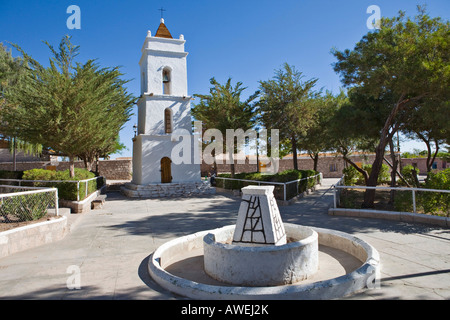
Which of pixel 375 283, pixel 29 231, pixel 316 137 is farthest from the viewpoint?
pixel 316 137

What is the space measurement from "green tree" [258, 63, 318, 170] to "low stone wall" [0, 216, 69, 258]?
14546 millimetres

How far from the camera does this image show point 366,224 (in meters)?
7.65

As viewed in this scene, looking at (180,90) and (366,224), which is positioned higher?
(180,90)

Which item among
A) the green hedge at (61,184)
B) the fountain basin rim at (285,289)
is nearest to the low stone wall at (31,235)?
the fountain basin rim at (285,289)

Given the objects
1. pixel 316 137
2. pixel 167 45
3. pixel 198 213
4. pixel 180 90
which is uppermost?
pixel 167 45

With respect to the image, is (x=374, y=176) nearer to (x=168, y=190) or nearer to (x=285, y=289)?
(x=285, y=289)

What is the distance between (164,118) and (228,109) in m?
4.44

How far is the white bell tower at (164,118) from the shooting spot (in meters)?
17.4

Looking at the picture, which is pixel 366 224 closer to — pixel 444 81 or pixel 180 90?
pixel 444 81

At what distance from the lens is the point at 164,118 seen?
17.9 m

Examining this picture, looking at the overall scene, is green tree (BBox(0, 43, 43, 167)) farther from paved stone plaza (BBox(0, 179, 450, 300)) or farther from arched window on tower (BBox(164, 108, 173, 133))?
paved stone plaza (BBox(0, 179, 450, 300))

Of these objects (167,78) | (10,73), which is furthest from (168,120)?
(10,73)
